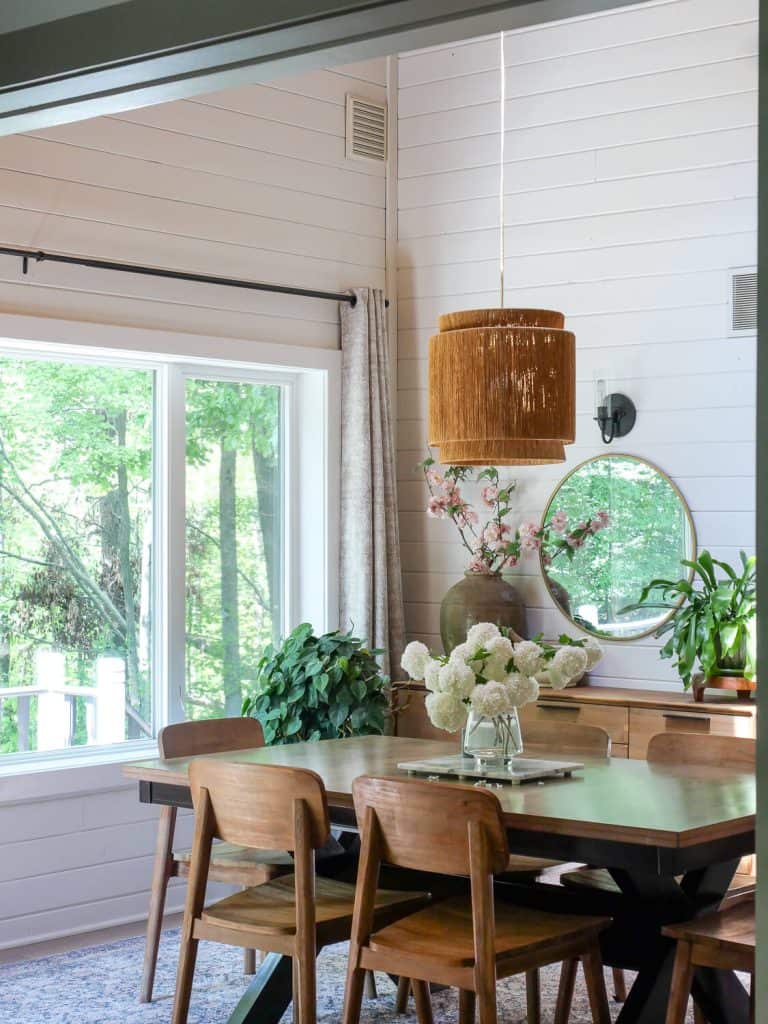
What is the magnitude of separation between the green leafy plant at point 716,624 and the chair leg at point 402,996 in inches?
65.6

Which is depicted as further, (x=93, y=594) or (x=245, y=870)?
(x=93, y=594)

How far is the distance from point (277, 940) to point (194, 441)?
2.80 meters

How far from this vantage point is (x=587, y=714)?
545 cm

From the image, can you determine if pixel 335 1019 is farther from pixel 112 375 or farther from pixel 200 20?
pixel 200 20

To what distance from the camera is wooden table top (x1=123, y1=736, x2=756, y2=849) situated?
10.4 feet

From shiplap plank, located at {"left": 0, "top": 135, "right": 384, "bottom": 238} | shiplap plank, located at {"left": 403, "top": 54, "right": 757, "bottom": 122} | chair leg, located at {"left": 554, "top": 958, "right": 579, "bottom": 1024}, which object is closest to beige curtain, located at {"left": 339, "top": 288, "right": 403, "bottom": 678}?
shiplap plank, located at {"left": 0, "top": 135, "right": 384, "bottom": 238}

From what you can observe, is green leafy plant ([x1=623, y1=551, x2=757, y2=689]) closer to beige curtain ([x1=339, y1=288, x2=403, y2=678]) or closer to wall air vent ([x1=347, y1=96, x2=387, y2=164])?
beige curtain ([x1=339, y1=288, x2=403, y2=678])

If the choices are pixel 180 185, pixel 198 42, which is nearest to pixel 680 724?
pixel 180 185

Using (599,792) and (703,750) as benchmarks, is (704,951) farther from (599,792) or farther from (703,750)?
(703,750)

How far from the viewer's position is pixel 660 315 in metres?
5.71

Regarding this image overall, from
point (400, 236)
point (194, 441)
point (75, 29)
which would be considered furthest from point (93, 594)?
point (75, 29)

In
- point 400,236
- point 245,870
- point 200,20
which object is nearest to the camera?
point 200,20

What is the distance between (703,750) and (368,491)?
7.65 ft

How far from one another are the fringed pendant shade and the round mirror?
72.0 inches
